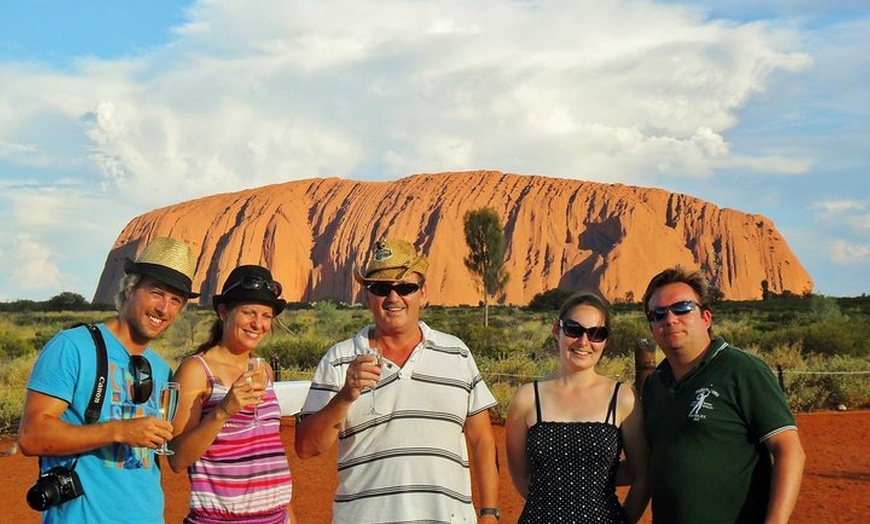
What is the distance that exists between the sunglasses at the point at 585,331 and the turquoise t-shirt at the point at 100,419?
148 centimetres

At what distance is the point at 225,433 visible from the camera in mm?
3328

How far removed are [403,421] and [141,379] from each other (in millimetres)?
915

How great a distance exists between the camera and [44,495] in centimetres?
290

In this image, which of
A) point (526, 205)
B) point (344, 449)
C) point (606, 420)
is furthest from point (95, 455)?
point (526, 205)

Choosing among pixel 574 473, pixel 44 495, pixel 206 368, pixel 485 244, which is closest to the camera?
pixel 44 495

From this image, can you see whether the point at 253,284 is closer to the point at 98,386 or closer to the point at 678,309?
the point at 98,386

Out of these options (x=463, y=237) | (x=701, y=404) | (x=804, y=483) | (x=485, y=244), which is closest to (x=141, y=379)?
(x=701, y=404)

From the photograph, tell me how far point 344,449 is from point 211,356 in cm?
62

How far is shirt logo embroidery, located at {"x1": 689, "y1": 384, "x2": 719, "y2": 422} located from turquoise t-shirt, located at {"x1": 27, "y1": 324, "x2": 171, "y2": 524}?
1785mm

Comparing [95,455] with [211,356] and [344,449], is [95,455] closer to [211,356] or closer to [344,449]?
[211,356]

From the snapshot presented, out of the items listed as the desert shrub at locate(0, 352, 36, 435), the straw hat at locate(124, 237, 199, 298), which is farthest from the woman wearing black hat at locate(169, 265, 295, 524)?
the desert shrub at locate(0, 352, 36, 435)

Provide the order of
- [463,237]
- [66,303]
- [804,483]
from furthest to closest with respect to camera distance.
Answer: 1. [463,237]
2. [66,303]
3. [804,483]

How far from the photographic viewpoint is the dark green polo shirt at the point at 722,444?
3.08 meters

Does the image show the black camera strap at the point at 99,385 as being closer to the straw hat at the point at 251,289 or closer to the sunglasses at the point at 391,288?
the straw hat at the point at 251,289
